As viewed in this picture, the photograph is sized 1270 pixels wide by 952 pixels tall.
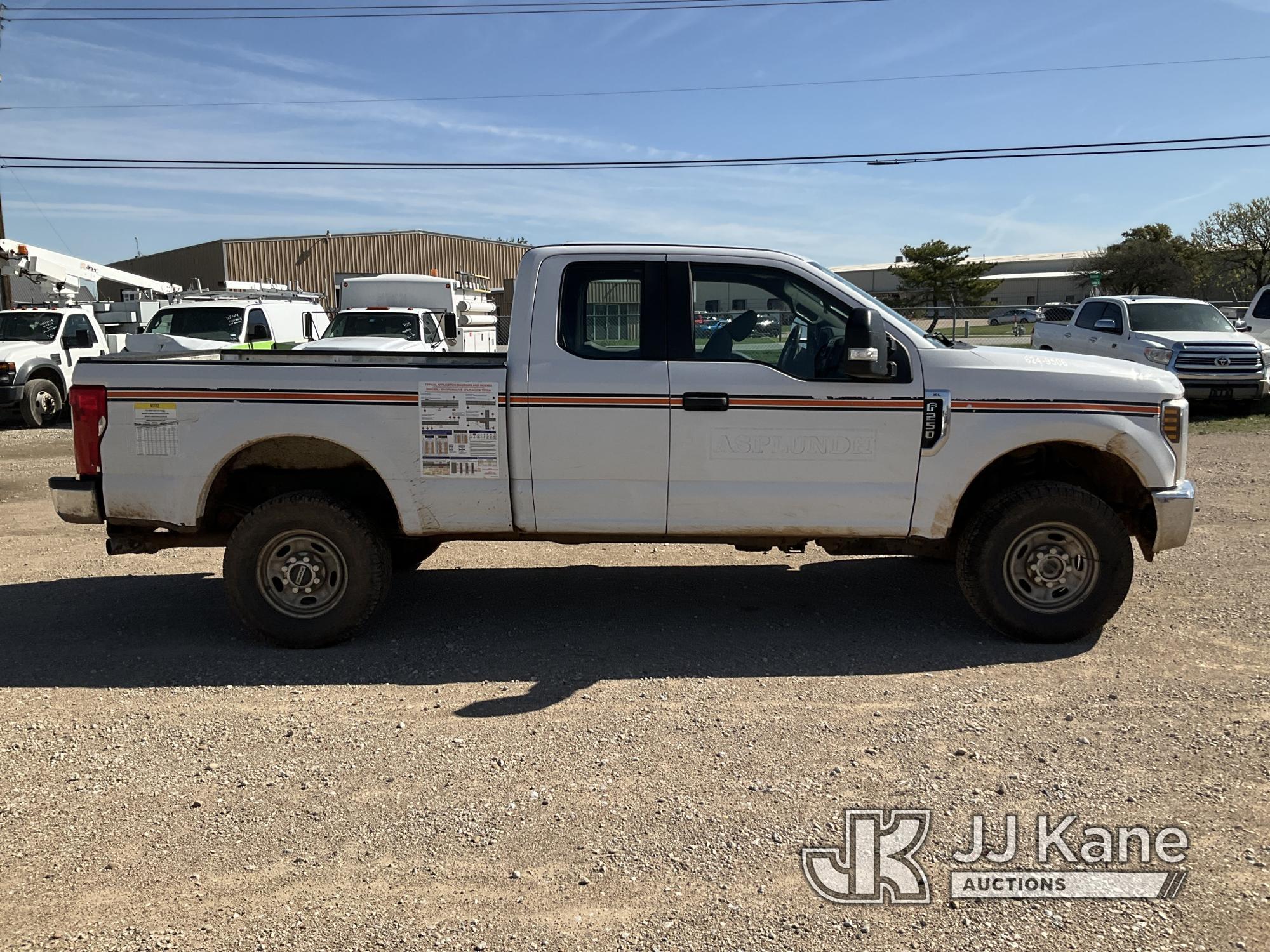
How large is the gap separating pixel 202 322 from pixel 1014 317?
4220 centimetres

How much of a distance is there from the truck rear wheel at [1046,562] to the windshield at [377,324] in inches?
483

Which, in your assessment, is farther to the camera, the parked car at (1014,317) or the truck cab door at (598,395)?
the parked car at (1014,317)

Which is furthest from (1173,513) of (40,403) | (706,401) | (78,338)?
(78,338)

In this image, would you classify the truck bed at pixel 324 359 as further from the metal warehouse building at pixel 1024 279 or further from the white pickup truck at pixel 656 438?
the metal warehouse building at pixel 1024 279

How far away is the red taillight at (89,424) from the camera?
5.44 m

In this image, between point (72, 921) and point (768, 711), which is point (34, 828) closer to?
point (72, 921)

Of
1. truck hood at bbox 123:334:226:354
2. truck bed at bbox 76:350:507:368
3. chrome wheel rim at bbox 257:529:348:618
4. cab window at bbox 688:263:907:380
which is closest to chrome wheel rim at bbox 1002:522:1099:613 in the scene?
cab window at bbox 688:263:907:380

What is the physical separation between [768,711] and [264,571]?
9.08ft

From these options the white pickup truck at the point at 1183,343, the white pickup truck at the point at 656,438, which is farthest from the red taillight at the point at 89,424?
the white pickup truck at the point at 1183,343

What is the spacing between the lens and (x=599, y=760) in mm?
4207

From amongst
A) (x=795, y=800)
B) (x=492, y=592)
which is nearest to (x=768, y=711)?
(x=795, y=800)

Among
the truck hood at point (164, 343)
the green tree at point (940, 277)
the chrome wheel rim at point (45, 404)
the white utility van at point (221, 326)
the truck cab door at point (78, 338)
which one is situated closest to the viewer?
the truck hood at point (164, 343)

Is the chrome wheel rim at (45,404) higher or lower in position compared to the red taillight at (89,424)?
lower

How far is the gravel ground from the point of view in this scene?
3148mm
